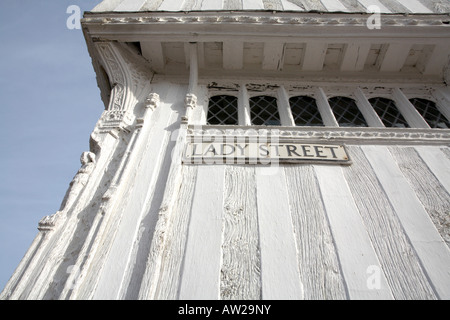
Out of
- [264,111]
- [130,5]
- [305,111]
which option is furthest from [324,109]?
[130,5]

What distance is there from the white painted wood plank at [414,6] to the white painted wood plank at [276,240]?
4417 millimetres

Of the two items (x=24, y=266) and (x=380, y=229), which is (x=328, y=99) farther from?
(x=24, y=266)

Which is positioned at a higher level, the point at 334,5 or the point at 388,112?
the point at 334,5

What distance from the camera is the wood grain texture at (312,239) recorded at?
2.29 m

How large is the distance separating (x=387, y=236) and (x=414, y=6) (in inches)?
193

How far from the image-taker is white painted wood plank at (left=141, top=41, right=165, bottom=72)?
4.66 m

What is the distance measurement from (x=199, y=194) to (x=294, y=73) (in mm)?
3101

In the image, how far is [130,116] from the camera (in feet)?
12.7

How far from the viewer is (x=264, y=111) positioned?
14.8ft

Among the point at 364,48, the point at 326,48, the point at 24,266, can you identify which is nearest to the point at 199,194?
the point at 24,266

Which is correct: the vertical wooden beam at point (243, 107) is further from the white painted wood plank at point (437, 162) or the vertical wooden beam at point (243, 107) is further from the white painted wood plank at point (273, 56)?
the white painted wood plank at point (437, 162)

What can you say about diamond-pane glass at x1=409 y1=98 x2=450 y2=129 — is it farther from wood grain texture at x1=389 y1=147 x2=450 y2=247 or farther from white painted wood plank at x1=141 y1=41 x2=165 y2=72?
white painted wood plank at x1=141 y1=41 x2=165 y2=72

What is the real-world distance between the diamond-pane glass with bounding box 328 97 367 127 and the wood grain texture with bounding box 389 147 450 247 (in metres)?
Answer: 0.84

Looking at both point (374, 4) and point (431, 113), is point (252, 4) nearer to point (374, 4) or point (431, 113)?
point (374, 4)
